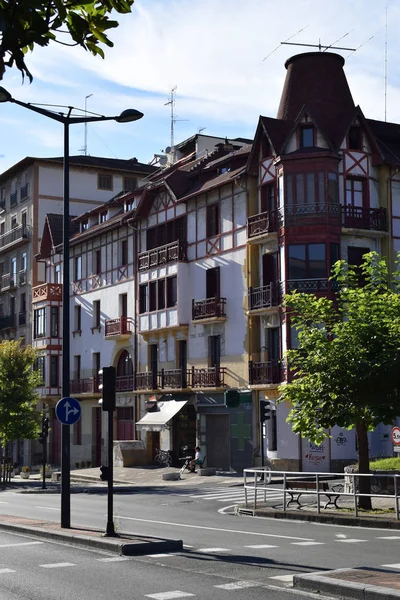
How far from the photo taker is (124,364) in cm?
5191

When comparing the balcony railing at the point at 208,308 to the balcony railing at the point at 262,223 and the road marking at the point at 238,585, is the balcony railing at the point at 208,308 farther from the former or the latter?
the road marking at the point at 238,585

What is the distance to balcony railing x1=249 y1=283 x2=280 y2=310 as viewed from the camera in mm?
39188

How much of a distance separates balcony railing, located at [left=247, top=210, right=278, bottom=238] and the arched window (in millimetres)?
13310

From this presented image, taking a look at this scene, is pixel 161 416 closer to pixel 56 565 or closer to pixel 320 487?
pixel 320 487

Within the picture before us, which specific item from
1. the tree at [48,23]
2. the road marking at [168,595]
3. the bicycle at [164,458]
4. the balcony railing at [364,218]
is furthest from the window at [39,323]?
the tree at [48,23]

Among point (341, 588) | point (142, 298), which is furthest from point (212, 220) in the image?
point (341, 588)

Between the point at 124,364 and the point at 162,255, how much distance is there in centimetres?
804

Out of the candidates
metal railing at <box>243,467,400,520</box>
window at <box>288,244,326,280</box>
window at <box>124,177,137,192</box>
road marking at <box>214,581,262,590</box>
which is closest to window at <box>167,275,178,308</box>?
window at <box>288,244,326,280</box>

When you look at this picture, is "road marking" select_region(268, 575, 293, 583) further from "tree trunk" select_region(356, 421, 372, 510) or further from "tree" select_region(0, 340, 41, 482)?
"tree" select_region(0, 340, 41, 482)

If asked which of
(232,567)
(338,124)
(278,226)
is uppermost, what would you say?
(338,124)

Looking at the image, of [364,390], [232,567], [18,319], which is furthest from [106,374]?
[18,319]

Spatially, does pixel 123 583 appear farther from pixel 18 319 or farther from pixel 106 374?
pixel 18 319

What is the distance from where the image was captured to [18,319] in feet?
214

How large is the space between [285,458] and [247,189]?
11.7 m
